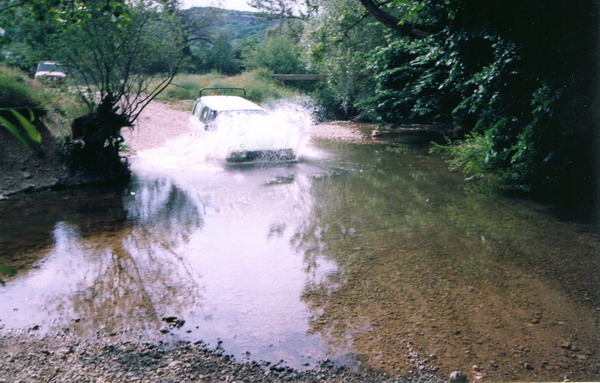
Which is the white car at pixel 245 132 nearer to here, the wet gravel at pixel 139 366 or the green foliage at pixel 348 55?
the green foliage at pixel 348 55

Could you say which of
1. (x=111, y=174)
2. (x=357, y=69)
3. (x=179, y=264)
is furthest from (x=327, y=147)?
(x=179, y=264)

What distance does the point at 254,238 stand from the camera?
25.3 ft

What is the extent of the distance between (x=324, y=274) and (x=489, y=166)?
5.77 meters

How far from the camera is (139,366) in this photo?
4.16m

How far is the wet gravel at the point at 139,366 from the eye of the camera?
403 centimetres

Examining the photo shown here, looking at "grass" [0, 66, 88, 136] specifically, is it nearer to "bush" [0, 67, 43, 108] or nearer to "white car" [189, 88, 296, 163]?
"bush" [0, 67, 43, 108]

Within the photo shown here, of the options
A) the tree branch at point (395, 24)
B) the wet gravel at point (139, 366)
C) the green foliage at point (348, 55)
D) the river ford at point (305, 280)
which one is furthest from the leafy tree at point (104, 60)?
the green foliage at point (348, 55)

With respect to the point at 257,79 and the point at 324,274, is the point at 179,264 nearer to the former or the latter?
the point at 324,274

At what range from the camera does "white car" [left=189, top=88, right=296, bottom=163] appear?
497 inches

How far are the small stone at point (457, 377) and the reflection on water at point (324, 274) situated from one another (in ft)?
0.60

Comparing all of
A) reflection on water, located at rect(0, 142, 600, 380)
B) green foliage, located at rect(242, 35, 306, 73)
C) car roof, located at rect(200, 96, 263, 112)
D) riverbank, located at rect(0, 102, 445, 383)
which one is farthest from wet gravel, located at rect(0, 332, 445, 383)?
green foliage, located at rect(242, 35, 306, 73)

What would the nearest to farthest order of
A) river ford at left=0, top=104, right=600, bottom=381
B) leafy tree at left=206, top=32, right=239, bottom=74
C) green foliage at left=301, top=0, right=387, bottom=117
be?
1. river ford at left=0, top=104, right=600, bottom=381
2. green foliage at left=301, top=0, right=387, bottom=117
3. leafy tree at left=206, top=32, right=239, bottom=74

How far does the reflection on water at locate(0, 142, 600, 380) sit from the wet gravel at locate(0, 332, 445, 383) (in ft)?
0.61

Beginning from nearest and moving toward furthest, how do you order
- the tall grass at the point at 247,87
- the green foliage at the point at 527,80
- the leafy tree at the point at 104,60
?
the green foliage at the point at 527,80 < the leafy tree at the point at 104,60 < the tall grass at the point at 247,87
